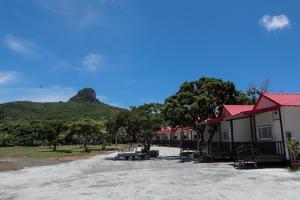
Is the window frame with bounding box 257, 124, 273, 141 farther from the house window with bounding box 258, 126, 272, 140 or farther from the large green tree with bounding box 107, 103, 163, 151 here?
the large green tree with bounding box 107, 103, 163, 151

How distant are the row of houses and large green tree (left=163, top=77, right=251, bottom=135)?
42.2 inches

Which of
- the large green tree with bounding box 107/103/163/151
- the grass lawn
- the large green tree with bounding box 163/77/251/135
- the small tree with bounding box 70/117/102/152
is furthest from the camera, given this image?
the small tree with bounding box 70/117/102/152

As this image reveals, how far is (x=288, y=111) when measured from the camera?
68.6 feet

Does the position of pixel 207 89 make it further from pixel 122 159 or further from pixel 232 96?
pixel 122 159

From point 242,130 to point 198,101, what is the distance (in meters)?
4.63

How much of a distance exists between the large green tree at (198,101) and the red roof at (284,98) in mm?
7004

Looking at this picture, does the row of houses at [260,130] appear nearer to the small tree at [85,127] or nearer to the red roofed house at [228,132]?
the red roofed house at [228,132]

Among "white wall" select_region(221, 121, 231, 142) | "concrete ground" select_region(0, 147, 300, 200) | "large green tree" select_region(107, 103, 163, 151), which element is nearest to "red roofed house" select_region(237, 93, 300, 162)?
"concrete ground" select_region(0, 147, 300, 200)

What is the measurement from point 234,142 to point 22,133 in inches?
2349

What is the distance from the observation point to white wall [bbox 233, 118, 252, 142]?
89.7 feet

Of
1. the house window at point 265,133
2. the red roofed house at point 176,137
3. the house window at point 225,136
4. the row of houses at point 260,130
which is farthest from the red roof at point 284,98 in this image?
the red roofed house at point 176,137

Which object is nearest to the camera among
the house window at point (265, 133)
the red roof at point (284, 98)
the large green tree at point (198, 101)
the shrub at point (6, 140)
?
the red roof at point (284, 98)

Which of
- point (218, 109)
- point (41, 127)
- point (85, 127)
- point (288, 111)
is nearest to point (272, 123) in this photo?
point (288, 111)

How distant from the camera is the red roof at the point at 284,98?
2125cm
